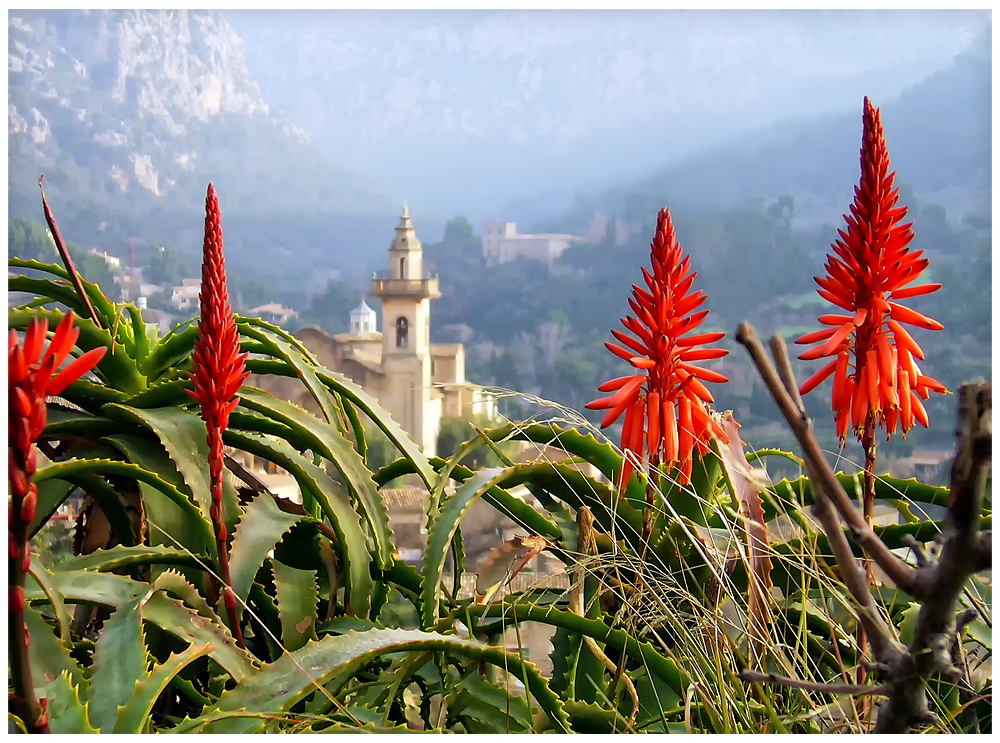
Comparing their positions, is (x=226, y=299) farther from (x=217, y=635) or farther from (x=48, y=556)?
(x=48, y=556)

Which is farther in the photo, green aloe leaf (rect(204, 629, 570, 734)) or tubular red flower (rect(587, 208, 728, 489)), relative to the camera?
tubular red flower (rect(587, 208, 728, 489))

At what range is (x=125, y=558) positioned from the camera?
886 millimetres

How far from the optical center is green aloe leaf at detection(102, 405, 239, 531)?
0.95 m

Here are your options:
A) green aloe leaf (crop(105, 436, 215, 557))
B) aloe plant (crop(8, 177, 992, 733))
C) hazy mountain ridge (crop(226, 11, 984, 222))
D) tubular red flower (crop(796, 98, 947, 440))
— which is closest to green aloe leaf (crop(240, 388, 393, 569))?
aloe plant (crop(8, 177, 992, 733))

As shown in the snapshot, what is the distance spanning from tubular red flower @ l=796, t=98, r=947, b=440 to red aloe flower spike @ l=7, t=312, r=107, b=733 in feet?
1.96

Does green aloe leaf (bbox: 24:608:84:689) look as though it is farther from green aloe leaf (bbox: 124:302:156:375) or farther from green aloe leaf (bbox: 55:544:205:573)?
green aloe leaf (bbox: 124:302:156:375)

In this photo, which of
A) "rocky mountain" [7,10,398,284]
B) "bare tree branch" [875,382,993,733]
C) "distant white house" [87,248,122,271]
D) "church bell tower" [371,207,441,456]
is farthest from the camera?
"rocky mountain" [7,10,398,284]

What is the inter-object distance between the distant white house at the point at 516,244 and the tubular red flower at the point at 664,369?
25.0 metres

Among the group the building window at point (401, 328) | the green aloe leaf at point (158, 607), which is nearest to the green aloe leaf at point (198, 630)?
the green aloe leaf at point (158, 607)

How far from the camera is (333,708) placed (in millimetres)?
791

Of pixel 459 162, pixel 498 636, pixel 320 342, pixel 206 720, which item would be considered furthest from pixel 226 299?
pixel 459 162

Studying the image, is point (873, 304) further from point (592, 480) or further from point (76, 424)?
point (76, 424)

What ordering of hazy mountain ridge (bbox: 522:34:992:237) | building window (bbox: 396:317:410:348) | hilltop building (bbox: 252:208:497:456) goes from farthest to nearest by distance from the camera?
hazy mountain ridge (bbox: 522:34:992:237) < building window (bbox: 396:317:410:348) < hilltop building (bbox: 252:208:497:456)

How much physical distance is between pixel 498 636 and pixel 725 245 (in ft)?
76.7
